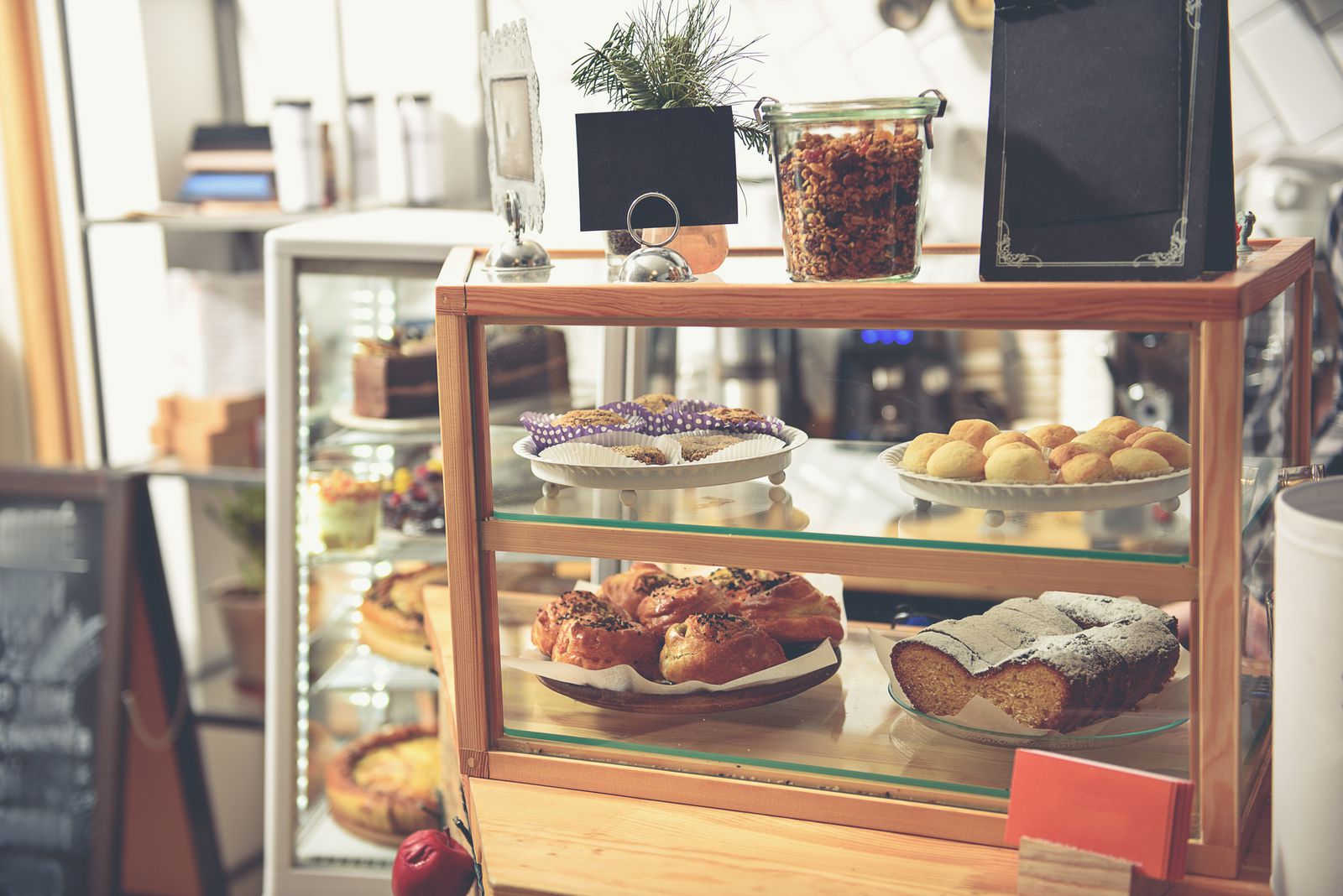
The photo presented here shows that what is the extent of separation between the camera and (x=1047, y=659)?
1101mm

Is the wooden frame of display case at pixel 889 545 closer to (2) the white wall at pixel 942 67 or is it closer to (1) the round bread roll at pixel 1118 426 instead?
(1) the round bread roll at pixel 1118 426

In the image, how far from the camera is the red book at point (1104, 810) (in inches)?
36.1

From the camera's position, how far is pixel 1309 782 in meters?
0.91

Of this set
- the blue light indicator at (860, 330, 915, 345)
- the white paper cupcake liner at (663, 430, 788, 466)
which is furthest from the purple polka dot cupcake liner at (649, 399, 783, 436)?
the blue light indicator at (860, 330, 915, 345)

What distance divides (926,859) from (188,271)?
2.40 m

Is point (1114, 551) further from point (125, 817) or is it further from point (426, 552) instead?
point (125, 817)

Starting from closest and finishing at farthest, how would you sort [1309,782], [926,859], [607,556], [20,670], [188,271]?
[1309,782] < [926,859] < [607,556] < [20,670] < [188,271]

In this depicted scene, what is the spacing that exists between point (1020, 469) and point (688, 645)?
1.33ft

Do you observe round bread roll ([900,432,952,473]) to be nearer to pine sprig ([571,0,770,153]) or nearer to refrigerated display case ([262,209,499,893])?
pine sprig ([571,0,770,153])

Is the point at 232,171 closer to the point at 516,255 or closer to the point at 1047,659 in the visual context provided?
the point at 516,255

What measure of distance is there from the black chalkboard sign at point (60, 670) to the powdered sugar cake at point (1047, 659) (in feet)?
6.56

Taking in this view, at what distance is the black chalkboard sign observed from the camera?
8.27 ft

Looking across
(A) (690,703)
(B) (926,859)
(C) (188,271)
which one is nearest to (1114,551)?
(B) (926,859)

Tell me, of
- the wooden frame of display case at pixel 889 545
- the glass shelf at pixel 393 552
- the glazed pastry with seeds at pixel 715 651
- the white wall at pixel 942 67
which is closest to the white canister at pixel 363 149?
the white wall at pixel 942 67
